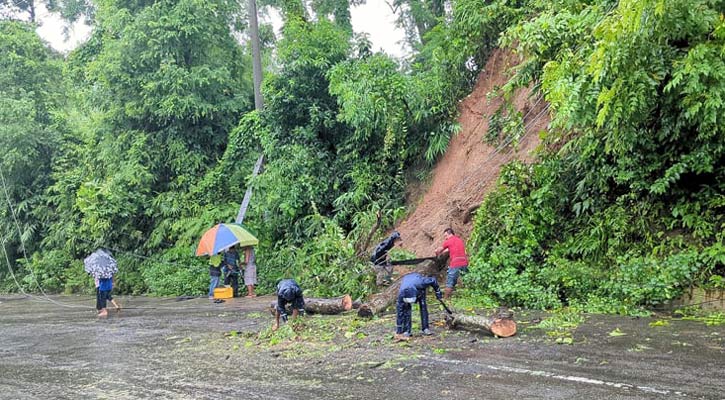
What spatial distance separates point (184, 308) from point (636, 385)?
11254mm

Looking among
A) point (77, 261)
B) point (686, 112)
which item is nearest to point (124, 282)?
point (77, 261)

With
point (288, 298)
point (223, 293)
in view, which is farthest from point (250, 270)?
point (288, 298)

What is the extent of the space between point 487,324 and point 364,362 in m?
2.09

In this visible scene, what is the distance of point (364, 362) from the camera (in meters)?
7.72

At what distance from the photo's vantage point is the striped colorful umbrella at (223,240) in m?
15.3

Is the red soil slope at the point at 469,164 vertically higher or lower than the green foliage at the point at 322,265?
higher

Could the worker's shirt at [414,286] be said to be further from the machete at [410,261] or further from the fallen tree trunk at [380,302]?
the machete at [410,261]

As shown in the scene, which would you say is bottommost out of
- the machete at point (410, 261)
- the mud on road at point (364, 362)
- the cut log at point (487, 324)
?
the mud on road at point (364, 362)

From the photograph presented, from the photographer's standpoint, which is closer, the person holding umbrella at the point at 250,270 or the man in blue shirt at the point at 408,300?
the man in blue shirt at the point at 408,300

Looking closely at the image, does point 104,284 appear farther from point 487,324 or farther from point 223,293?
point 487,324

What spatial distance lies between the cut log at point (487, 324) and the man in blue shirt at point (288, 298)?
2.47 m

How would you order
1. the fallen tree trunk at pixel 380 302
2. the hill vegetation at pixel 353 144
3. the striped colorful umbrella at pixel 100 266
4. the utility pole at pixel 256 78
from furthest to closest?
1. the utility pole at pixel 256 78
2. the striped colorful umbrella at pixel 100 266
3. the fallen tree trunk at pixel 380 302
4. the hill vegetation at pixel 353 144

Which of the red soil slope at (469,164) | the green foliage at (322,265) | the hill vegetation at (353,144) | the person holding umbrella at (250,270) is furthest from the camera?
the person holding umbrella at (250,270)

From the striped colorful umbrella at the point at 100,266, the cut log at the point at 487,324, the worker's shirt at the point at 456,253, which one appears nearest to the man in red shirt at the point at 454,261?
the worker's shirt at the point at 456,253
